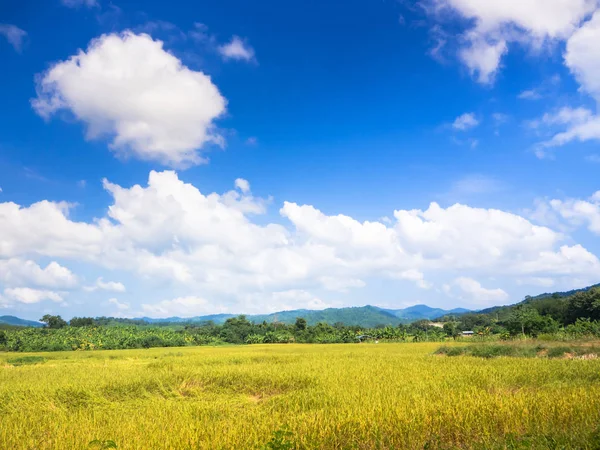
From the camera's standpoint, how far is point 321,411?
845 cm

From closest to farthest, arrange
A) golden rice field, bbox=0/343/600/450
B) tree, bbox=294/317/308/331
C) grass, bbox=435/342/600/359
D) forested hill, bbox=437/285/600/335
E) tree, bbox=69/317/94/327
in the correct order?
1. golden rice field, bbox=0/343/600/450
2. grass, bbox=435/342/600/359
3. forested hill, bbox=437/285/600/335
4. tree, bbox=294/317/308/331
5. tree, bbox=69/317/94/327

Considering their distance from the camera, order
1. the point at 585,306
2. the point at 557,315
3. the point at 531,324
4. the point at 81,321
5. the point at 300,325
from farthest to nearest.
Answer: the point at 81,321, the point at 300,325, the point at 557,315, the point at 585,306, the point at 531,324

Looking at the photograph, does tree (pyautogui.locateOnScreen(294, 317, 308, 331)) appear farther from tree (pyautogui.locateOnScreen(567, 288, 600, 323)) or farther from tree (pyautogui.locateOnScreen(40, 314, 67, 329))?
tree (pyautogui.locateOnScreen(40, 314, 67, 329))

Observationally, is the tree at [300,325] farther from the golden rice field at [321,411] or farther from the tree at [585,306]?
the golden rice field at [321,411]

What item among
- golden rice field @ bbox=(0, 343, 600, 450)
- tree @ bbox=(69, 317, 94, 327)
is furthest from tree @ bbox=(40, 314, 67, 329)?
golden rice field @ bbox=(0, 343, 600, 450)

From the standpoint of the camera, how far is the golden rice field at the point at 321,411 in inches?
263

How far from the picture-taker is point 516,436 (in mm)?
6680

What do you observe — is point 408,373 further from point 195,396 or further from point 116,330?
point 116,330

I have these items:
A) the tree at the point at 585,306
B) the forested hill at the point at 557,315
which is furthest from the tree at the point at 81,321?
the tree at the point at 585,306

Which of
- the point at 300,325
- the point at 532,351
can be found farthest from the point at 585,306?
the point at 300,325

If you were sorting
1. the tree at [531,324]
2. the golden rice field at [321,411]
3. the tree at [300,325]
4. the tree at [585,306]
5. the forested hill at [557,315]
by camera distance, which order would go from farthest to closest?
the tree at [300,325], the tree at [585,306], the forested hill at [557,315], the tree at [531,324], the golden rice field at [321,411]

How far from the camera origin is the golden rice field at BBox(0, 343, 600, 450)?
6.68m

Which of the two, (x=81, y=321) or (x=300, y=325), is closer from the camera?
(x=300, y=325)

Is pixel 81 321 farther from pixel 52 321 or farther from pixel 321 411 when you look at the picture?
pixel 321 411
